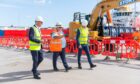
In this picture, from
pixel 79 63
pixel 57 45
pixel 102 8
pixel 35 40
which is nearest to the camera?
pixel 35 40

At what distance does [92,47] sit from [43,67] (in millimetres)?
5123

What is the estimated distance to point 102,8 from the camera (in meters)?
17.7

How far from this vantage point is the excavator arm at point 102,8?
1596 centimetres

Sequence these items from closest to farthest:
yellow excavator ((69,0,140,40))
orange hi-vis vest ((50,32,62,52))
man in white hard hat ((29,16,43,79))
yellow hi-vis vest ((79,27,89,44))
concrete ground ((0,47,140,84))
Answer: concrete ground ((0,47,140,84)) → man in white hard hat ((29,16,43,79)) → orange hi-vis vest ((50,32,62,52)) → yellow hi-vis vest ((79,27,89,44)) → yellow excavator ((69,0,140,40))

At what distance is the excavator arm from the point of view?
628 inches

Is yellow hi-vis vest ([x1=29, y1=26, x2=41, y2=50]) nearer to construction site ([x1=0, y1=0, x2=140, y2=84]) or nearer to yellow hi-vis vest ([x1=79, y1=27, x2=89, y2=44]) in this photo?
construction site ([x1=0, y1=0, x2=140, y2=84])

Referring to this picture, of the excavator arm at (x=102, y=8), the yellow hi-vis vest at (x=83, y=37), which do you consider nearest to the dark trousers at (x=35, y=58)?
the yellow hi-vis vest at (x=83, y=37)

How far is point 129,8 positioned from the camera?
43.0 meters

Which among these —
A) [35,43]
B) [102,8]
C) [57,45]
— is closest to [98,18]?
[102,8]

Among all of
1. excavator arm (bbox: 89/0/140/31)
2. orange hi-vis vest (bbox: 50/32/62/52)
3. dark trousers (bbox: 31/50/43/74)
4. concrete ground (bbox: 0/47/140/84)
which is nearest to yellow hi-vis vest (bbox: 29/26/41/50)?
dark trousers (bbox: 31/50/43/74)

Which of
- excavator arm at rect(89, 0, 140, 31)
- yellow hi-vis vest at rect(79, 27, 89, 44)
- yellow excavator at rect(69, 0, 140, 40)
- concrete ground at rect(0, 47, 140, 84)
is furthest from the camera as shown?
yellow excavator at rect(69, 0, 140, 40)

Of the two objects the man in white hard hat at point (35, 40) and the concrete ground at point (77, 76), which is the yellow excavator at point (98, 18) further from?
the man in white hard hat at point (35, 40)

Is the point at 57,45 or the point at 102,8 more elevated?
the point at 102,8

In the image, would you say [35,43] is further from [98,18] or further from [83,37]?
[98,18]
